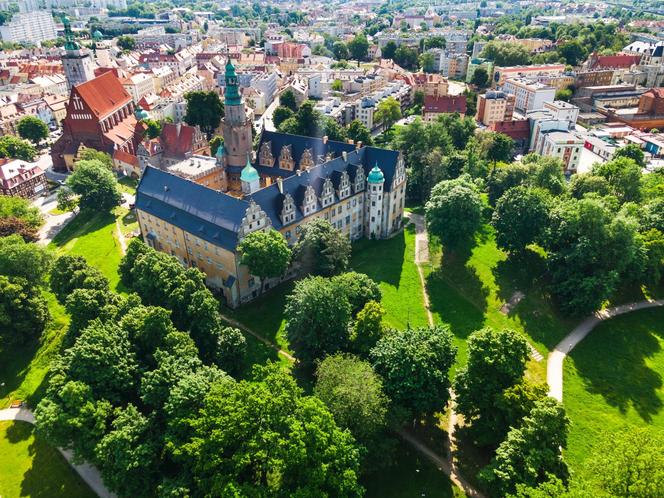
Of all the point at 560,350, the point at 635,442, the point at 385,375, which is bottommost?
the point at 560,350

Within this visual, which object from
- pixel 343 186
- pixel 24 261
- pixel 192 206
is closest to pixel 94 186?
pixel 192 206

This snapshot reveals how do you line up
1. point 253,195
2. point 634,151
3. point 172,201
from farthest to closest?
point 634,151, point 172,201, point 253,195

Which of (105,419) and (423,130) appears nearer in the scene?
(105,419)

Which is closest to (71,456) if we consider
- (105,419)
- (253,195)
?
(105,419)

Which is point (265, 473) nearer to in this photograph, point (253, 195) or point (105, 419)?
point (105, 419)

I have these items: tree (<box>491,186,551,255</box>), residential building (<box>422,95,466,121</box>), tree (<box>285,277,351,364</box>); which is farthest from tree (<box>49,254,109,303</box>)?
residential building (<box>422,95,466,121</box>)

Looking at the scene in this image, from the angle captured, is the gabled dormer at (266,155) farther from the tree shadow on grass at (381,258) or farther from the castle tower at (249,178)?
the tree shadow on grass at (381,258)
